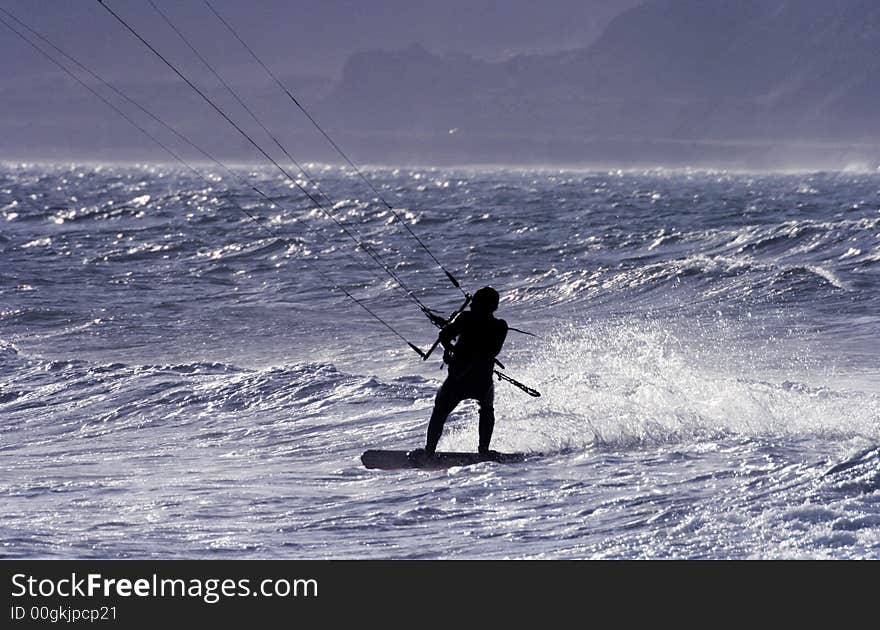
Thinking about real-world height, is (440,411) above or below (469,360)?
below

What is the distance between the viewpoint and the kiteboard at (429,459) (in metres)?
10.8

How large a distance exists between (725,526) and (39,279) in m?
23.5

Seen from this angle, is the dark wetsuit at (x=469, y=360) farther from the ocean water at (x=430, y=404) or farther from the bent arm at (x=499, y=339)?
the ocean water at (x=430, y=404)

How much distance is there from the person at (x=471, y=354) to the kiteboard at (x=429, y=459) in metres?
0.08

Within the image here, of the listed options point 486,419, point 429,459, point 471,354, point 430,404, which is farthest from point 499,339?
point 430,404

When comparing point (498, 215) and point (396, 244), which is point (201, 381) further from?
point (498, 215)

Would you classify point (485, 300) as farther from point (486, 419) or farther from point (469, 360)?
point (486, 419)

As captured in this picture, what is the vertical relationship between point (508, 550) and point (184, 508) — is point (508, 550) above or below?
below

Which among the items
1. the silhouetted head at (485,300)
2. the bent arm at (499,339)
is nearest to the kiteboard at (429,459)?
the bent arm at (499,339)

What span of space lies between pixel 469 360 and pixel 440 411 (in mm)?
536

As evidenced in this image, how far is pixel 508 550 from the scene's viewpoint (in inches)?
328

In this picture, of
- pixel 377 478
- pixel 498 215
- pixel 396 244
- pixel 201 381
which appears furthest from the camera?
pixel 498 215

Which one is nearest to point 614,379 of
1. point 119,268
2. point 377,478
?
point 377,478

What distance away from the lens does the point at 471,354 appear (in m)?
10.8
